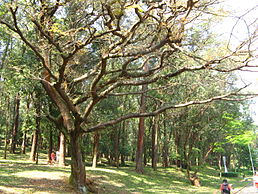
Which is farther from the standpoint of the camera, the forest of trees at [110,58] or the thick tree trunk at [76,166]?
the thick tree trunk at [76,166]

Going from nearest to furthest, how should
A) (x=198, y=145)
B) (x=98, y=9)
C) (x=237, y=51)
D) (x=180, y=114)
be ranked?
(x=237, y=51) < (x=98, y=9) < (x=180, y=114) < (x=198, y=145)

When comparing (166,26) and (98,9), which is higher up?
(98,9)

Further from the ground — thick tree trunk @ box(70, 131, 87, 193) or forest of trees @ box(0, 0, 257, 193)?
forest of trees @ box(0, 0, 257, 193)

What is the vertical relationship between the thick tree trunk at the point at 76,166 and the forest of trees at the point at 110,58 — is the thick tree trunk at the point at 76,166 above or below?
below

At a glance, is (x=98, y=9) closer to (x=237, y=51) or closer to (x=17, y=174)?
(x=237, y=51)

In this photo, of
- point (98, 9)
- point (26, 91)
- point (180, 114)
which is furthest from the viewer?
point (180, 114)

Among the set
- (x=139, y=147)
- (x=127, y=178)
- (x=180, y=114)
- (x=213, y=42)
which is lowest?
(x=127, y=178)

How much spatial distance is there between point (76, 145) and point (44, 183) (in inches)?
92.5

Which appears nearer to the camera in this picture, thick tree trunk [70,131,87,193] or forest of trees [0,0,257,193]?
forest of trees [0,0,257,193]

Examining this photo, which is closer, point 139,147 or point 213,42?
point 213,42

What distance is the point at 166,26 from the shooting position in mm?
8008

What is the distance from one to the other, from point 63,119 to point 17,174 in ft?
13.0

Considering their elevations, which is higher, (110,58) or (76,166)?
(110,58)

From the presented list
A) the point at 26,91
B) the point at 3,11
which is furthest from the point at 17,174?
the point at 3,11
